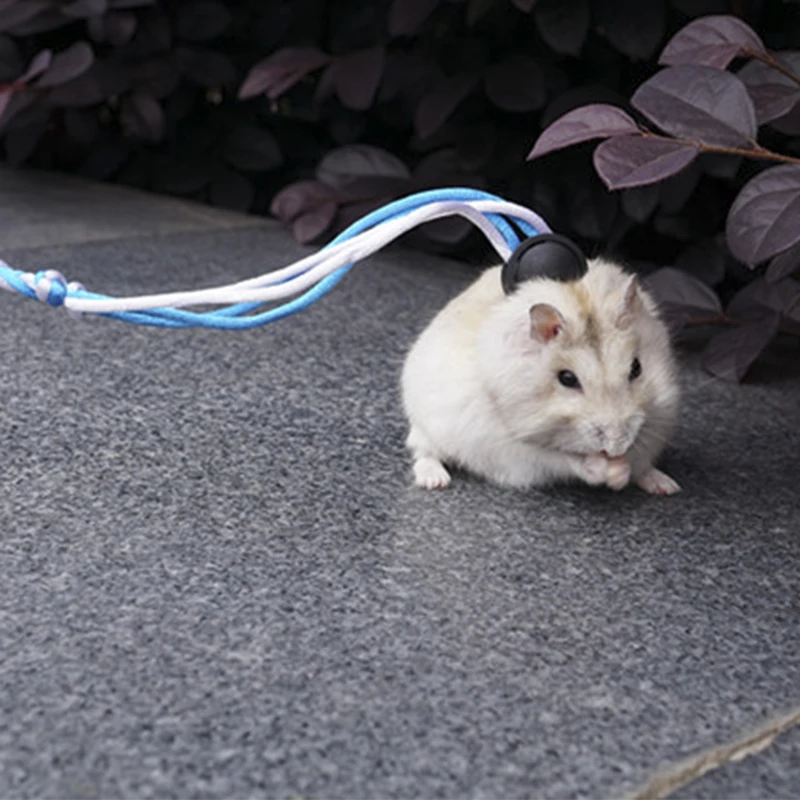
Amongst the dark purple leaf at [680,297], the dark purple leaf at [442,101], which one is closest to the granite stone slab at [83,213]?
the dark purple leaf at [442,101]

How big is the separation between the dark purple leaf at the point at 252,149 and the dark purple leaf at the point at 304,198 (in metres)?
0.50

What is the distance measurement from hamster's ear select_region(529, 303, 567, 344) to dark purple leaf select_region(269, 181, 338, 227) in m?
1.62

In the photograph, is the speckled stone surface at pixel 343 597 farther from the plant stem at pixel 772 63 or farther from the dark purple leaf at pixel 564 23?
the dark purple leaf at pixel 564 23

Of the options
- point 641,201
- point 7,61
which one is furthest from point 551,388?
point 7,61

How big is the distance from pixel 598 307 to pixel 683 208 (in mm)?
1314

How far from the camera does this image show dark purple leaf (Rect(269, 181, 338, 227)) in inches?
139

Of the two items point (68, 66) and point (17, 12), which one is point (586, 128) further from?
point (17, 12)

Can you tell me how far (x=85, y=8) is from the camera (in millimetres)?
3719

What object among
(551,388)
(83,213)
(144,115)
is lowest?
(83,213)

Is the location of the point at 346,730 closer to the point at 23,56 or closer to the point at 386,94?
the point at 386,94

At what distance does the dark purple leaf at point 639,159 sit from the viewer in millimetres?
1970

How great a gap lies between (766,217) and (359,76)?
161 centimetres

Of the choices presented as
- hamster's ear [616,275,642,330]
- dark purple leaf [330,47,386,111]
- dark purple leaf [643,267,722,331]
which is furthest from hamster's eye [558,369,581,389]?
dark purple leaf [330,47,386,111]

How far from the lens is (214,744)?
143cm
